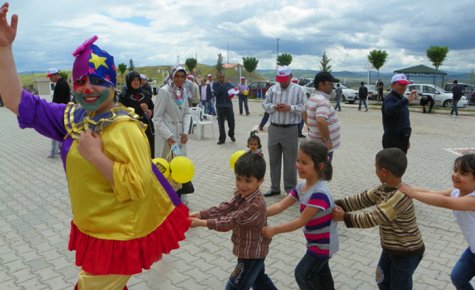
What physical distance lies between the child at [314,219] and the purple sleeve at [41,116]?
4.77 ft

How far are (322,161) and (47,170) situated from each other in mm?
7139

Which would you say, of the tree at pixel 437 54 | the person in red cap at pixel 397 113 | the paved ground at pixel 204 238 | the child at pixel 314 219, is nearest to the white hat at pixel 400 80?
the person in red cap at pixel 397 113

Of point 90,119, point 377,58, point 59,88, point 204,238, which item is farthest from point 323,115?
point 377,58

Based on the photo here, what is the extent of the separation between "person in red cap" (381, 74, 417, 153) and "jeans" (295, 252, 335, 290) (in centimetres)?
323

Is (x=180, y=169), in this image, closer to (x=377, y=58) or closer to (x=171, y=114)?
(x=171, y=114)

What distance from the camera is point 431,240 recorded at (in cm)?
460

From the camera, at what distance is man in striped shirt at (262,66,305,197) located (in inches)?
231

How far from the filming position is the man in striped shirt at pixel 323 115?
5152 millimetres

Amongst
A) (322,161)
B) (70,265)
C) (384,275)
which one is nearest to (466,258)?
(384,275)

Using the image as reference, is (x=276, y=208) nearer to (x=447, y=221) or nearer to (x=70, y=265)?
(x=70, y=265)

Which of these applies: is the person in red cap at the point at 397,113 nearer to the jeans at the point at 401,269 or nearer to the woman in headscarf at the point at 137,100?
the jeans at the point at 401,269

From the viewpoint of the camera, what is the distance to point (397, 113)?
522 cm

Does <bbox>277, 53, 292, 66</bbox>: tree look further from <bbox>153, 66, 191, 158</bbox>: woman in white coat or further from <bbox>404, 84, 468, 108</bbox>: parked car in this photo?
<bbox>153, 66, 191, 158</bbox>: woman in white coat

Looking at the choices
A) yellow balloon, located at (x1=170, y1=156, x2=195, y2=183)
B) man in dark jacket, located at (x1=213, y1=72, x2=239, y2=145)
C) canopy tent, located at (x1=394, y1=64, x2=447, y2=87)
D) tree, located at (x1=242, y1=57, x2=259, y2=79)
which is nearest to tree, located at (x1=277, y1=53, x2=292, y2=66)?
tree, located at (x1=242, y1=57, x2=259, y2=79)
